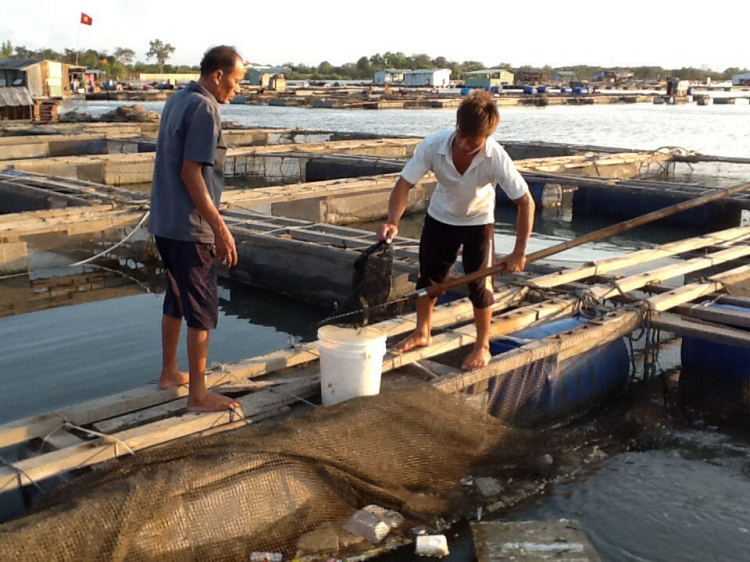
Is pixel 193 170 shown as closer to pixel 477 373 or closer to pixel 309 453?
pixel 309 453

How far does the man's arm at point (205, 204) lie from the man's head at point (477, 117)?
1.37m

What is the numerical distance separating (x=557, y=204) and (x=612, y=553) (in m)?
11.8

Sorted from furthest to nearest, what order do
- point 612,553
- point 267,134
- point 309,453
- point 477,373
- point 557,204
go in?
1. point 267,134
2. point 557,204
3. point 477,373
4. point 612,553
5. point 309,453

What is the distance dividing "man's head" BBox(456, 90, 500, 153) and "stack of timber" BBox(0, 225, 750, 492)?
1384 mm

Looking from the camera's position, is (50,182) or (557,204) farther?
(557,204)

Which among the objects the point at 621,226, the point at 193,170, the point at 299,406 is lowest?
the point at 299,406

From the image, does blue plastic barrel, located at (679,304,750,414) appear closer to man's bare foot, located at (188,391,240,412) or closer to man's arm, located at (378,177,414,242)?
man's arm, located at (378,177,414,242)

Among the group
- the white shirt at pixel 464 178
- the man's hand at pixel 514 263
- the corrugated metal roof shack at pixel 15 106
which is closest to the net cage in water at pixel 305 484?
the man's hand at pixel 514 263

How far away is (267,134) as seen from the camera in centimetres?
2406

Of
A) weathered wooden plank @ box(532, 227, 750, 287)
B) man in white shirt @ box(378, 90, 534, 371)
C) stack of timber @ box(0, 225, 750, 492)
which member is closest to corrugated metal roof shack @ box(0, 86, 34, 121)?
weathered wooden plank @ box(532, 227, 750, 287)

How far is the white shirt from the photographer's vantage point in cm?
446

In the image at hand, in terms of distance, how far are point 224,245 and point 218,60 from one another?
907 millimetres

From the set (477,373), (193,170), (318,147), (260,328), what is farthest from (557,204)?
(193,170)

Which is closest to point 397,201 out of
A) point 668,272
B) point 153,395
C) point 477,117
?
point 477,117
